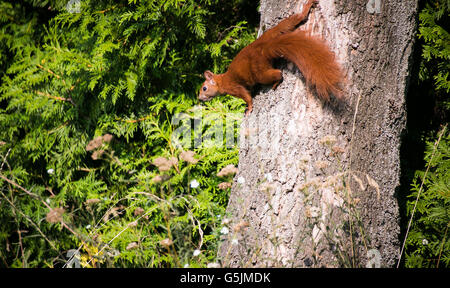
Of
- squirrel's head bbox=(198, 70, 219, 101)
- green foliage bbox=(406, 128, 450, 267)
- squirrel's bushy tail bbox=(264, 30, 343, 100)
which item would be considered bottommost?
green foliage bbox=(406, 128, 450, 267)

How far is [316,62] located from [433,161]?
1210 mm

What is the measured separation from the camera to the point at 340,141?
1747 millimetres

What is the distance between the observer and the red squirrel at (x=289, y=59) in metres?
1.70

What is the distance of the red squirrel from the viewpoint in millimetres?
1704

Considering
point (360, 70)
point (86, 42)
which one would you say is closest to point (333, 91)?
point (360, 70)

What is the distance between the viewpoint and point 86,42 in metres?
2.85

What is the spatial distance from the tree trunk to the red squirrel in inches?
2.0

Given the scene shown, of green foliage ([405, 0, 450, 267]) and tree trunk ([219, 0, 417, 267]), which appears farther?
green foliage ([405, 0, 450, 267])

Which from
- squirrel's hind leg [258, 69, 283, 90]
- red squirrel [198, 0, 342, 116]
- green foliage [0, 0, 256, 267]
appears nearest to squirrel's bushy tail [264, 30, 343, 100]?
red squirrel [198, 0, 342, 116]

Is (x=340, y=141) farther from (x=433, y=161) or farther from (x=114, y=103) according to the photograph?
(x=114, y=103)

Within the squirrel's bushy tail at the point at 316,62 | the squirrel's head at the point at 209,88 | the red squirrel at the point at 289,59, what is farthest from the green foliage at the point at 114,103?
the squirrel's bushy tail at the point at 316,62

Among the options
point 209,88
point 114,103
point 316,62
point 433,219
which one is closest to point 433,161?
point 433,219

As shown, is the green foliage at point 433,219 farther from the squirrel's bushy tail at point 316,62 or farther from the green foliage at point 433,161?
the squirrel's bushy tail at point 316,62

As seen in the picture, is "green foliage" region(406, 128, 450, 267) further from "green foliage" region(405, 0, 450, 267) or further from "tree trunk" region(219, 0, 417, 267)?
"tree trunk" region(219, 0, 417, 267)
